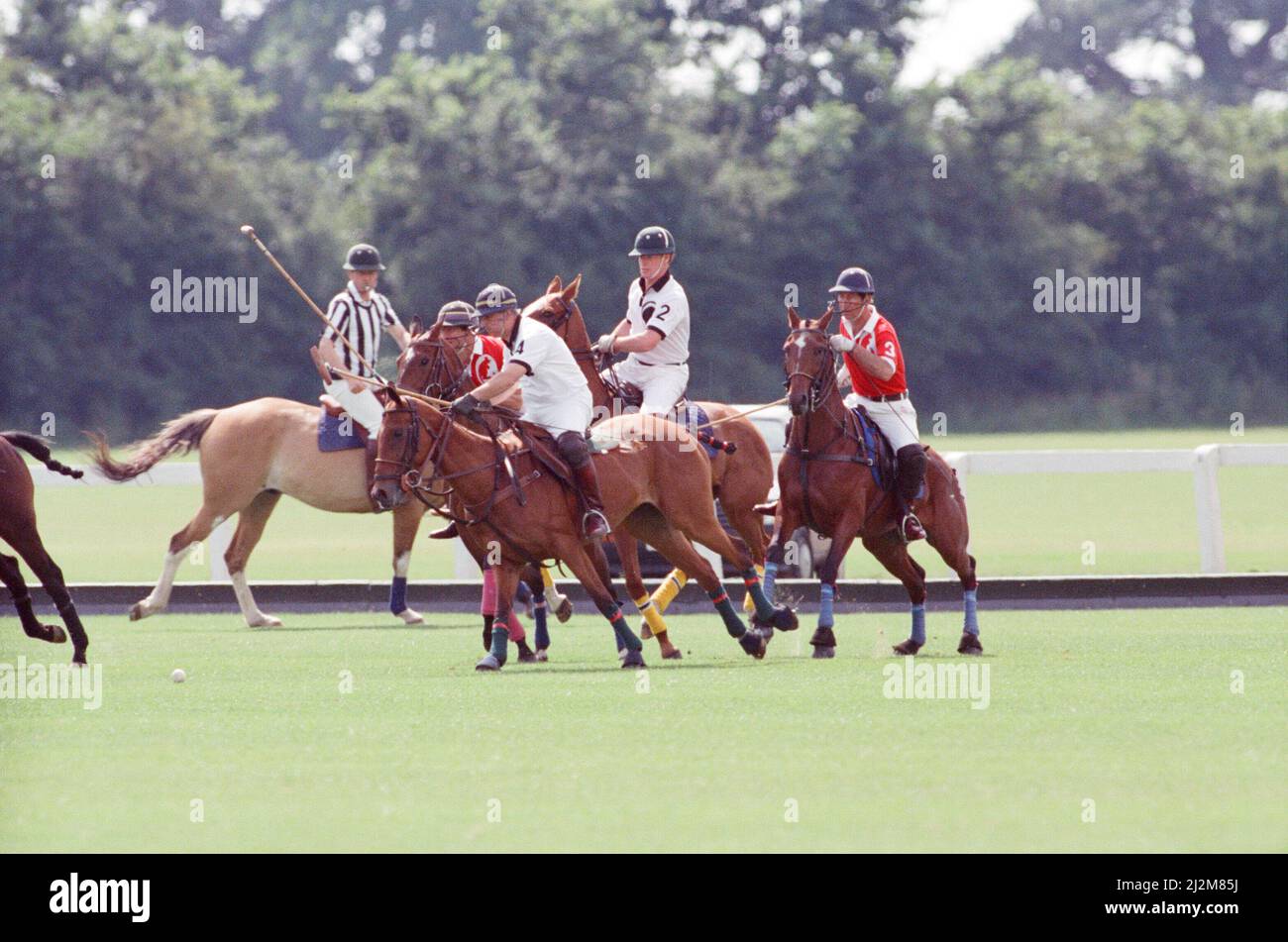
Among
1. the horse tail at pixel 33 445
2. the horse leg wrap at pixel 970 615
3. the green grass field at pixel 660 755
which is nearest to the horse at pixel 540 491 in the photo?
the green grass field at pixel 660 755

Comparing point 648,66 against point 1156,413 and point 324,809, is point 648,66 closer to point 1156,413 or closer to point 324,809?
point 1156,413

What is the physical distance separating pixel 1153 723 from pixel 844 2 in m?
42.6

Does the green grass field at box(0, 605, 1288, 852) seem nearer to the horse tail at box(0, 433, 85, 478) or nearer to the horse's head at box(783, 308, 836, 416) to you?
the horse tail at box(0, 433, 85, 478)

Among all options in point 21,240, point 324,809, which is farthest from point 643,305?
point 21,240

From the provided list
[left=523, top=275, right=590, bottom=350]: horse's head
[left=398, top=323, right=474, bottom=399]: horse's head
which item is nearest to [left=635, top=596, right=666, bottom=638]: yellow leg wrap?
[left=523, top=275, right=590, bottom=350]: horse's head

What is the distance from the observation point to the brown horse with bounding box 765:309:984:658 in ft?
42.5

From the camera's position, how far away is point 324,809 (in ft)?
25.9

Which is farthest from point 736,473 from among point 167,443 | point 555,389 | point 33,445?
point 167,443

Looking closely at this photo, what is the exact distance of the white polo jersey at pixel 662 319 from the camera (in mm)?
13883

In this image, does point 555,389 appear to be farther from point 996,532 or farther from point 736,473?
point 996,532

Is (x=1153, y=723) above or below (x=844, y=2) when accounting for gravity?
below

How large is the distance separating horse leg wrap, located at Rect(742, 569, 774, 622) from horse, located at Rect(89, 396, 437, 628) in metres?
4.06

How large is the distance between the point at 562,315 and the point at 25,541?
3.24 metres
